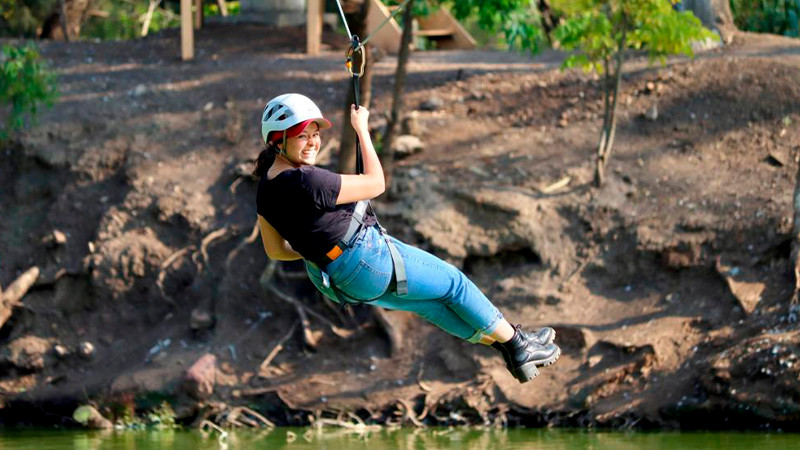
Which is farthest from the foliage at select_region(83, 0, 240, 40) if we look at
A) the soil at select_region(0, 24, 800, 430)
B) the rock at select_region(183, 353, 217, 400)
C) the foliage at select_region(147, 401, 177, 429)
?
the foliage at select_region(147, 401, 177, 429)

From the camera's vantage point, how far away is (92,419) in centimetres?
1212

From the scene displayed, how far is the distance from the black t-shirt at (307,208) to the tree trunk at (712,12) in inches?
373

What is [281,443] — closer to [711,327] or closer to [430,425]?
[430,425]

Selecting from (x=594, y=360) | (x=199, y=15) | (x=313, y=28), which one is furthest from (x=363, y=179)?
(x=199, y=15)

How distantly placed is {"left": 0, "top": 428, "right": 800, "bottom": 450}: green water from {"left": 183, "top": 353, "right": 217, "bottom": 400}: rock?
17.8 inches

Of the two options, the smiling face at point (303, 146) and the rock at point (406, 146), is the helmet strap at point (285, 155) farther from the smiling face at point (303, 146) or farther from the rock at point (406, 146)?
the rock at point (406, 146)

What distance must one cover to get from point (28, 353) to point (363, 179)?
8155mm

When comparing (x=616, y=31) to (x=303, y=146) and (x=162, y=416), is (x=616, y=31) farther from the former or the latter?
(x=303, y=146)

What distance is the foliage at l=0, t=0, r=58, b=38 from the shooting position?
2039 centimetres

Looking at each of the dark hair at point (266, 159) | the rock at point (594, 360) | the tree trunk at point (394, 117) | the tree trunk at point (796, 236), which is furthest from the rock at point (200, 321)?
the dark hair at point (266, 159)

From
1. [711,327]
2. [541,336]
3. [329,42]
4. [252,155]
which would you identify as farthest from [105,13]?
[541,336]

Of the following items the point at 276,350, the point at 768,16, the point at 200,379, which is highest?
the point at 768,16

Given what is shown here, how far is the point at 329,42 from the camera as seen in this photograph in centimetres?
1717

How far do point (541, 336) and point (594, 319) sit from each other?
5.09 metres
